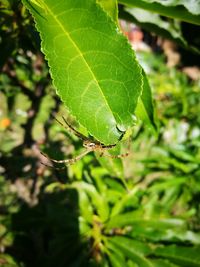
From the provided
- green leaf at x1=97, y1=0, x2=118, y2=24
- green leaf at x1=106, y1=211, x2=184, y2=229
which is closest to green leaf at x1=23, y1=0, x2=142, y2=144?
green leaf at x1=97, y1=0, x2=118, y2=24

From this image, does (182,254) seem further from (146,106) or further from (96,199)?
(146,106)

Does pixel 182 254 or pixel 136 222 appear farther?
pixel 136 222

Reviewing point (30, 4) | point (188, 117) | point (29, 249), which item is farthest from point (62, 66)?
point (188, 117)

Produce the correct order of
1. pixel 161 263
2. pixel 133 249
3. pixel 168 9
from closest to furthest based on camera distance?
pixel 168 9 → pixel 161 263 → pixel 133 249

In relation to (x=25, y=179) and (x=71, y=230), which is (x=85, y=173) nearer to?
(x=71, y=230)

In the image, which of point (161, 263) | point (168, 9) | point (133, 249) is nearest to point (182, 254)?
Result: point (161, 263)

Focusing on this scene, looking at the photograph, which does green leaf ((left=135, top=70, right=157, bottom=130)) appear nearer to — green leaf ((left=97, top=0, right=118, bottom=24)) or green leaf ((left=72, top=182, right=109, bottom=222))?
green leaf ((left=97, top=0, right=118, bottom=24))
